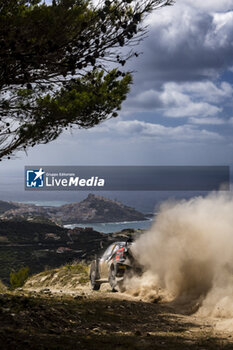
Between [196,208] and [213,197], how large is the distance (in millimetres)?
687

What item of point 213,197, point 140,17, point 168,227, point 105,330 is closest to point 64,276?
point 168,227

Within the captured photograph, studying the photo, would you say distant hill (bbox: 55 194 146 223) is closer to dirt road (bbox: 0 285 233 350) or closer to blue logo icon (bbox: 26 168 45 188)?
blue logo icon (bbox: 26 168 45 188)

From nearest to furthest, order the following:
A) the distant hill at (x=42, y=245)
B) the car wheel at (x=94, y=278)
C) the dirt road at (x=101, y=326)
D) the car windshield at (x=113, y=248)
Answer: the dirt road at (x=101, y=326), the car windshield at (x=113, y=248), the car wheel at (x=94, y=278), the distant hill at (x=42, y=245)

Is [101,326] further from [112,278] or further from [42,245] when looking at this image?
[42,245]

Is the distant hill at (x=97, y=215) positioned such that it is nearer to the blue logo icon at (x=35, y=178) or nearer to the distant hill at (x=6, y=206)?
the distant hill at (x=6, y=206)

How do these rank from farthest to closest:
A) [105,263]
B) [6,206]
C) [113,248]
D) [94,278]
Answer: [6,206] → [94,278] → [105,263] → [113,248]

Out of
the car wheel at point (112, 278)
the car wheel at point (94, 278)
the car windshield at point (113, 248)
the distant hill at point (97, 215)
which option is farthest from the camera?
the distant hill at point (97, 215)

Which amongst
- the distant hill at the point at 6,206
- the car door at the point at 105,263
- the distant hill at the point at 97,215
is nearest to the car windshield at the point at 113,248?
the car door at the point at 105,263

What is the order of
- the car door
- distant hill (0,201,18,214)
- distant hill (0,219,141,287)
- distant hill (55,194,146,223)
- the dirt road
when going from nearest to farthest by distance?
the dirt road < the car door < distant hill (0,219,141,287) < distant hill (0,201,18,214) < distant hill (55,194,146,223)

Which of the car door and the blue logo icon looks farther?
the blue logo icon

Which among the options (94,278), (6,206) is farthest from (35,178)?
(6,206)

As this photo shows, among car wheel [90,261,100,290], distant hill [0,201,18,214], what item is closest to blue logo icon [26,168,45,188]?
car wheel [90,261,100,290]

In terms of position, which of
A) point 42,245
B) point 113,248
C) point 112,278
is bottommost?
point 42,245

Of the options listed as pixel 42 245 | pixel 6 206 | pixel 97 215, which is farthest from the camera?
pixel 97 215
